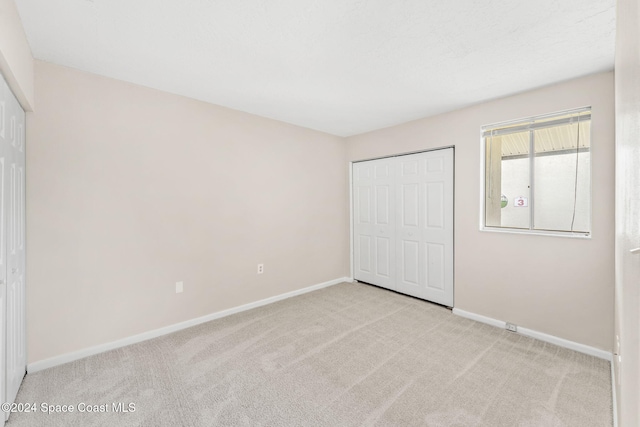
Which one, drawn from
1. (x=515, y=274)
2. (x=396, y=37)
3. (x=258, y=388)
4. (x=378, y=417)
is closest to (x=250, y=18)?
(x=396, y=37)

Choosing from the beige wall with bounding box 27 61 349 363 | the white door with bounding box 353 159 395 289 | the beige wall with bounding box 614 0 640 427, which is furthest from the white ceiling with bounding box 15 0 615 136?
the white door with bounding box 353 159 395 289

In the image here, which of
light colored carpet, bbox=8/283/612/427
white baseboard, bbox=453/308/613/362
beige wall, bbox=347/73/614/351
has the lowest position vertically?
light colored carpet, bbox=8/283/612/427

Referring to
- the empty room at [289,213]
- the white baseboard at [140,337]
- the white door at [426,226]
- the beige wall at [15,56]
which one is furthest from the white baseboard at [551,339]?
the beige wall at [15,56]

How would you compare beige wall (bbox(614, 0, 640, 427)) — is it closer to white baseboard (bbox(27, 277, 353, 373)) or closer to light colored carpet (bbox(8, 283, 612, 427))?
light colored carpet (bbox(8, 283, 612, 427))

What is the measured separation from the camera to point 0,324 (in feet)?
4.99

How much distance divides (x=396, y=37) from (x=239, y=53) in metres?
1.14

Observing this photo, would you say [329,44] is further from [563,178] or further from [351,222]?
[351,222]

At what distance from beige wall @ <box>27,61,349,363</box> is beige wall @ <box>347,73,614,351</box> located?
7.07 feet

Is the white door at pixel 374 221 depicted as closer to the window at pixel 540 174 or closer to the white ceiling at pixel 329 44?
the window at pixel 540 174

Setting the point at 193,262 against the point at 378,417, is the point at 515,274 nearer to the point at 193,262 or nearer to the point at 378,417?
the point at 378,417

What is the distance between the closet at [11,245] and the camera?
62.8 inches

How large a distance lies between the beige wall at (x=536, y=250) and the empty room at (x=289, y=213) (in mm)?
17

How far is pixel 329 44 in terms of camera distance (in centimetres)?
193

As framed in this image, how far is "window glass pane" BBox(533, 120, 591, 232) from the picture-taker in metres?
2.52
